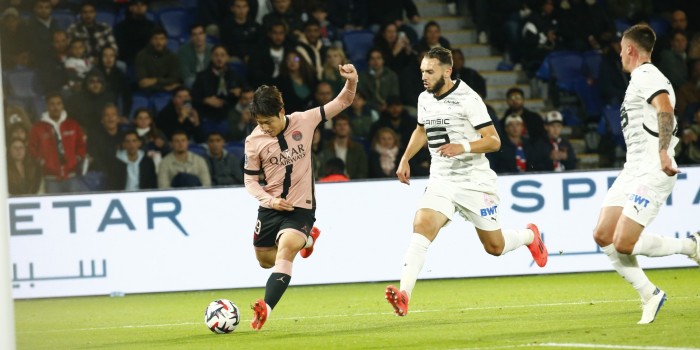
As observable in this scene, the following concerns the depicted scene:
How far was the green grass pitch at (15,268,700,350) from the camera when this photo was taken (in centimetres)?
805

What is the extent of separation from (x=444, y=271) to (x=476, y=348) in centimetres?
637

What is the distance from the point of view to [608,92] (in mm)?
17984

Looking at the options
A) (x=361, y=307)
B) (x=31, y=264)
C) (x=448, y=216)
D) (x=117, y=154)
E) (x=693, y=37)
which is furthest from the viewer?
(x=693, y=37)

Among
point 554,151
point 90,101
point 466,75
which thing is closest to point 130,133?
point 90,101

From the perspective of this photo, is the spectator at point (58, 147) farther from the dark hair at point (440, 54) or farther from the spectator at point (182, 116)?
the dark hair at point (440, 54)

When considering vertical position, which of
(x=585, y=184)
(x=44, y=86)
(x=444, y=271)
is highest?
(x=44, y=86)

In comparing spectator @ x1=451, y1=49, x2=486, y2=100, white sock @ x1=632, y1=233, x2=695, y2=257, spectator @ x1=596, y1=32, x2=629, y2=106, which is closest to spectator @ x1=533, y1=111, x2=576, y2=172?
spectator @ x1=451, y1=49, x2=486, y2=100

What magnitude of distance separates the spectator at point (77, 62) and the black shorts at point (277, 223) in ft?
26.0

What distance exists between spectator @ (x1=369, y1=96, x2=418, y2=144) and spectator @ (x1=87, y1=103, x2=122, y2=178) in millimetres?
3411

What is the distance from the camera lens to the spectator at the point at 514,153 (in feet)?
51.3

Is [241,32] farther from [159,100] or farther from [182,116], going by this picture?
[182,116]

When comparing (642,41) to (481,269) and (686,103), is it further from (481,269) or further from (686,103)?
(686,103)

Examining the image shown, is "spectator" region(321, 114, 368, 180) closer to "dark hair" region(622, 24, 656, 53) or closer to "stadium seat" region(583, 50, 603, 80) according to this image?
"stadium seat" region(583, 50, 603, 80)

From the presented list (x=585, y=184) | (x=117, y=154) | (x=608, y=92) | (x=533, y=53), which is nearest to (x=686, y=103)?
(x=608, y=92)
